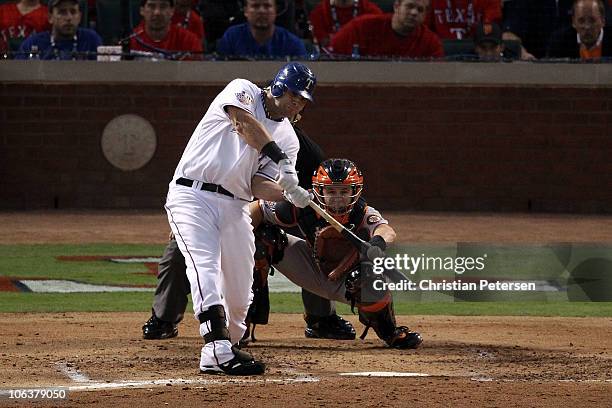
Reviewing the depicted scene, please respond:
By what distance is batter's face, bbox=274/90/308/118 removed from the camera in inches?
280

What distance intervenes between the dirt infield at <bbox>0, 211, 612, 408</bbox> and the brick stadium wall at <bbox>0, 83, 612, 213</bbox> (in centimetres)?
604

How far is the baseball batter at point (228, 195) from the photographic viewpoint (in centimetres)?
679

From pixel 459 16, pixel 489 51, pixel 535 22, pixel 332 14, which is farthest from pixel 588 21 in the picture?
pixel 332 14

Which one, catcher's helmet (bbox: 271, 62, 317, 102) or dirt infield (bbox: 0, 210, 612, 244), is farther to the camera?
dirt infield (bbox: 0, 210, 612, 244)

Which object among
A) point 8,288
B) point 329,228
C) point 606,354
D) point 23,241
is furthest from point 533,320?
point 23,241

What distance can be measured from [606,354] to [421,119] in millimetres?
8018

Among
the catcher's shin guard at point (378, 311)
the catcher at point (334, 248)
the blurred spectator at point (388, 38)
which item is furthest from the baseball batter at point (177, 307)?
the blurred spectator at point (388, 38)

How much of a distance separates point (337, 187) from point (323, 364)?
109 cm

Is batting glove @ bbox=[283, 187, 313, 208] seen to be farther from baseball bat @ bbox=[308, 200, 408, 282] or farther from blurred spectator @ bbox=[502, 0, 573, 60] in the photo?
blurred spectator @ bbox=[502, 0, 573, 60]

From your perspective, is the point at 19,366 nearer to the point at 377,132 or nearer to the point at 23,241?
the point at 23,241

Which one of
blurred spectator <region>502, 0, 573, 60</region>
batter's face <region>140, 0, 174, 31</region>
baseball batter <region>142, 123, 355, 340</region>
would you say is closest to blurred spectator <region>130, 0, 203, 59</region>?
batter's face <region>140, 0, 174, 31</region>

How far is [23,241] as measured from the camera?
13.2 meters

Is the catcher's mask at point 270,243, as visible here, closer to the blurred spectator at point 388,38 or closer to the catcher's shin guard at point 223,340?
the catcher's shin guard at point 223,340

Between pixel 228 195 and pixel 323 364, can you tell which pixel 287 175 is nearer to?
pixel 228 195
